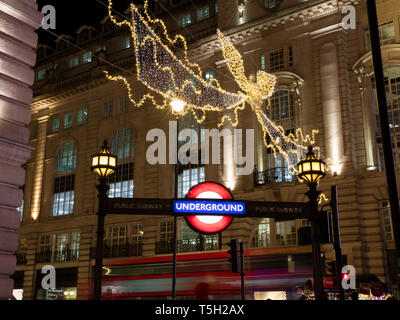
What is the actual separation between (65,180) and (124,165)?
672 cm

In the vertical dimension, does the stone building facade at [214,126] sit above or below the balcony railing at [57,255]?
above

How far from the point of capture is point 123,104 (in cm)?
3909

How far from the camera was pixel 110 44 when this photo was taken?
140 ft

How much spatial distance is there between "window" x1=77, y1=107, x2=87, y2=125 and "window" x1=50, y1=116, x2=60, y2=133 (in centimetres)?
276

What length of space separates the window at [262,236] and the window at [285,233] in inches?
22.2

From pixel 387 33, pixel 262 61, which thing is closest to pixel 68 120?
pixel 262 61

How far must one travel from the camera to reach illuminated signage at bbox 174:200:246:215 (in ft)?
27.2

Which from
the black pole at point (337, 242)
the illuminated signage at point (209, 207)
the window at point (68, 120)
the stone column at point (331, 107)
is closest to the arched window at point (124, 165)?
the window at point (68, 120)

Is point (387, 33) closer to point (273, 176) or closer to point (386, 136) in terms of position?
point (273, 176)

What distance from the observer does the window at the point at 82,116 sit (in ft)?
137

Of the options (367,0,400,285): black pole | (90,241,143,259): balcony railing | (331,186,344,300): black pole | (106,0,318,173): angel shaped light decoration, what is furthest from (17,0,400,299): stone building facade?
(367,0,400,285): black pole

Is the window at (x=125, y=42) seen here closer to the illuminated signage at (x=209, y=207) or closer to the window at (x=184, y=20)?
the window at (x=184, y=20)

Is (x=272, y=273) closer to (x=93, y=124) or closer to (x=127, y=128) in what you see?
(x=127, y=128)

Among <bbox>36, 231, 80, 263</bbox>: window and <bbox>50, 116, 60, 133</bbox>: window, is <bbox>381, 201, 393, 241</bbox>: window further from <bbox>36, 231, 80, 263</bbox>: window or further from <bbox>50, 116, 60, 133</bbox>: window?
<bbox>50, 116, 60, 133</bbox>: window
